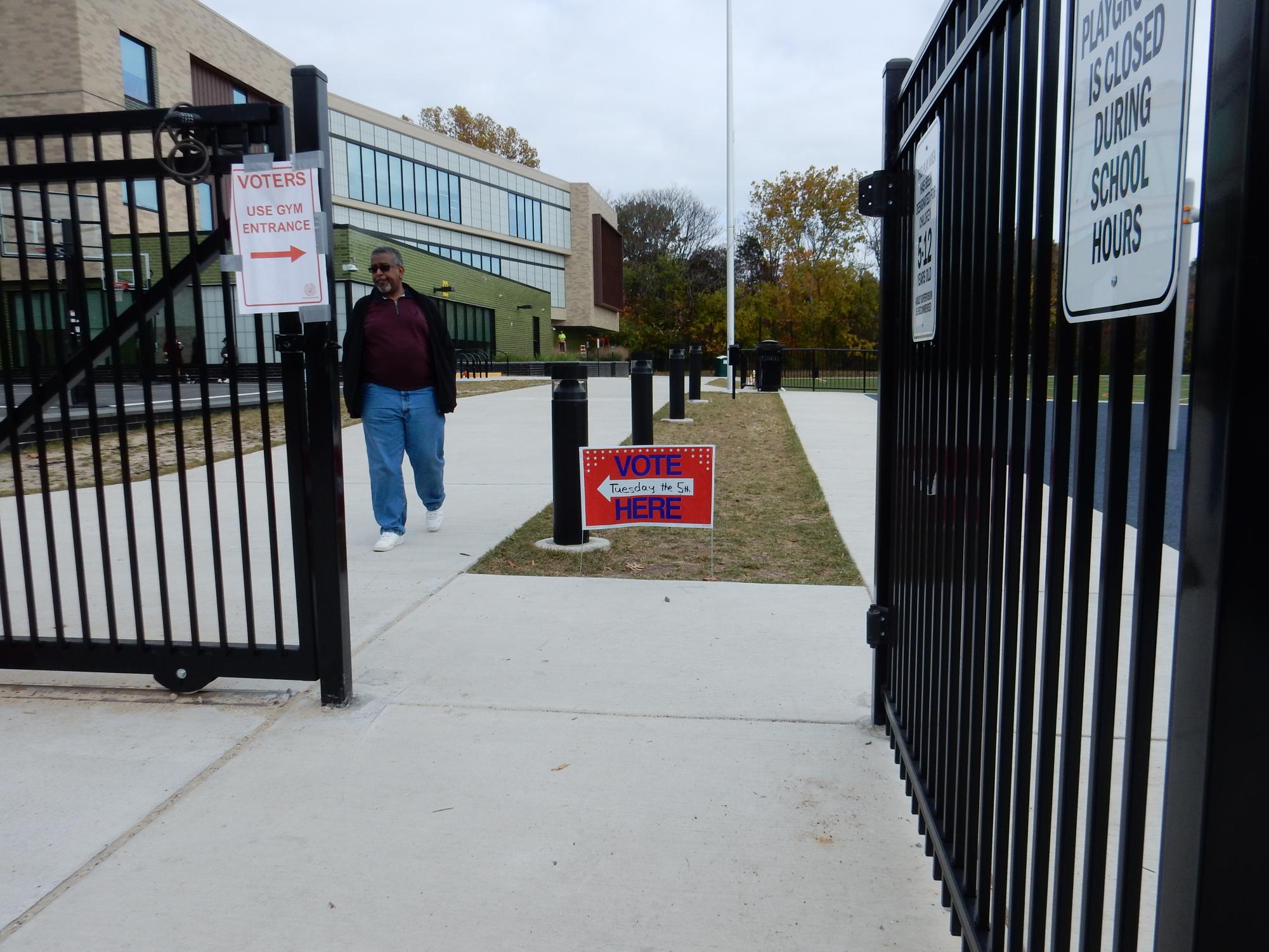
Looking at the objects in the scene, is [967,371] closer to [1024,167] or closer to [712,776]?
[1024,167]

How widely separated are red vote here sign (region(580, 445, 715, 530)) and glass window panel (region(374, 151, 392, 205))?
158ft

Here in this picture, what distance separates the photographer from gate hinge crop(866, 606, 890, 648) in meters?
3.52

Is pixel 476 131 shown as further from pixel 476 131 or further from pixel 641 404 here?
pixel 641 404

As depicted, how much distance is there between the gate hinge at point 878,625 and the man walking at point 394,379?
383cm

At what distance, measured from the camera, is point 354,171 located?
48344 millimetres

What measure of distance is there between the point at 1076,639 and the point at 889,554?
6.44 feet

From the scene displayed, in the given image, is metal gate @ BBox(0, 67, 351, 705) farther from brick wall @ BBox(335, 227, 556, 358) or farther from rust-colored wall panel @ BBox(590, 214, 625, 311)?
rust-colored wall panel @ BBox(590, 214, 625, 311)

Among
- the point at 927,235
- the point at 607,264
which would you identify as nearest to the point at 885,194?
the point at 927,235

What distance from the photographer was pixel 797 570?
6.05 m

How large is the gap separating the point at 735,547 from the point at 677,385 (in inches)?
377

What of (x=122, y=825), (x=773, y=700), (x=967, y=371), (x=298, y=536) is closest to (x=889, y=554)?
(x=773, y=700)

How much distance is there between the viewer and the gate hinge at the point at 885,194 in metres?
3.16

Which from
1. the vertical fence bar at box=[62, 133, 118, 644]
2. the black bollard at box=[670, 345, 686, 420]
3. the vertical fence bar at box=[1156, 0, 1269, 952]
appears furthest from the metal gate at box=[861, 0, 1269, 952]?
the black bollard at box=[670, 345, 686, 420]

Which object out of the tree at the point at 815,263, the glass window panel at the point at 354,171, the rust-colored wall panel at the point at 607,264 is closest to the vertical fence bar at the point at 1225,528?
the tree at the point at 815,263
